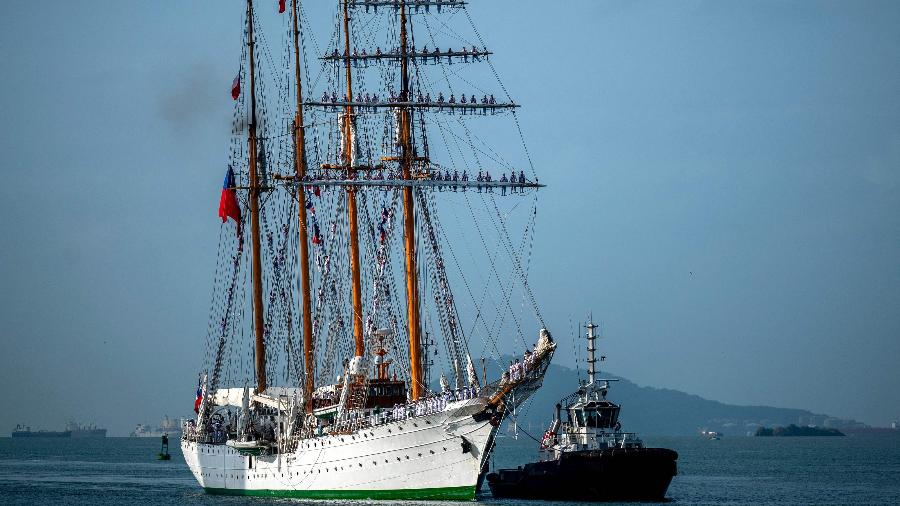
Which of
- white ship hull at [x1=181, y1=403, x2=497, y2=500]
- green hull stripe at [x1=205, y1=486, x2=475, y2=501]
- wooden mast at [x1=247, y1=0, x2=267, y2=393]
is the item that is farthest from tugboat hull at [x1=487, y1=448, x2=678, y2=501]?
wooden mast at [x1=247, y1=0, x2=267, y2=393]

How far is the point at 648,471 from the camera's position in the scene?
76938mm

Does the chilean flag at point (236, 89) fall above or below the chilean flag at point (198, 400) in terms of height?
above

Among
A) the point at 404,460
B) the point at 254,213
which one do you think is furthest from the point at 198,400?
the point at 404,460

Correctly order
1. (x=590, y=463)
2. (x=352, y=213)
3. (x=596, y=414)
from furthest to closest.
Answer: (x=352, y=213) → (x=596, y=414) → (x=590, y=463)

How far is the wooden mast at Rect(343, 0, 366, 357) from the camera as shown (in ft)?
273

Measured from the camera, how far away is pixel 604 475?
75.8 metres

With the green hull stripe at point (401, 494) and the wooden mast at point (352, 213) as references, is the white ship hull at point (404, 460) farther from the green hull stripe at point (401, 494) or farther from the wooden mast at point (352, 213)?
the wooden mast at point (352, 213)

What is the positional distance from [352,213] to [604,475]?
24.9m

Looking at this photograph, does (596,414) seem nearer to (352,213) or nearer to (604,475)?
(604,475)

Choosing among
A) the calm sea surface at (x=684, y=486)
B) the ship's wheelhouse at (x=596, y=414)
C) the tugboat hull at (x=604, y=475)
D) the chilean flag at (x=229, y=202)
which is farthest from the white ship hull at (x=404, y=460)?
the chilean flag at (x=229, y=202)

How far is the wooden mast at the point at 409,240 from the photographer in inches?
3051

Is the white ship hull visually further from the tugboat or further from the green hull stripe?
the tugboat

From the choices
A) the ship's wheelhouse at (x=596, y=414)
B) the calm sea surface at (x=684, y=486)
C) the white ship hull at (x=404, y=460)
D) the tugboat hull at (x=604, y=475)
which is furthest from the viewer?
the calm sea surface at (x=684, y=486)

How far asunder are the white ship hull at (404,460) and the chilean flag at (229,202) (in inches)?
855
